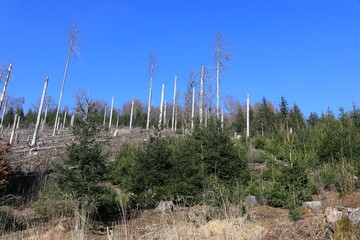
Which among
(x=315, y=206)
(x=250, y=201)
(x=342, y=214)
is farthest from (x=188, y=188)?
(x=342, y=214)

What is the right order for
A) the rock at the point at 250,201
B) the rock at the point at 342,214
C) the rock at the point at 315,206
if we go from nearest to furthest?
the rock at the point at 342,214 < the rock at the point at 315,206 < the rock at the point at 250,201

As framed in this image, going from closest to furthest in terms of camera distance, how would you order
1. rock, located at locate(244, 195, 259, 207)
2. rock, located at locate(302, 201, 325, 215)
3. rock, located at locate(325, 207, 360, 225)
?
rock, located at locate(325, 207, 360, 225)
rock, located at locate(302, 201, 325, 215)
rock, located at locate(244, 195, 259, 207)

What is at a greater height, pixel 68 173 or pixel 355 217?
pixel 68 173

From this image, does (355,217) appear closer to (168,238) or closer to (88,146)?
(168,238)

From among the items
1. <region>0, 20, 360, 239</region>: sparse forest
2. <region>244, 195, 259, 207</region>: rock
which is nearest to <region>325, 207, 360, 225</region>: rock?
<region>0, 20, 360, 239</region>: sparse forest

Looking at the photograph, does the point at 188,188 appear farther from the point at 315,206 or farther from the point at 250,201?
the point at 315,206

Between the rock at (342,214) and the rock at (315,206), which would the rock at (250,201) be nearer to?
the rock at (315,206)

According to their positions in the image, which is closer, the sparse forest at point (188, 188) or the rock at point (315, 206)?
the sparse forest at point (188, 188)

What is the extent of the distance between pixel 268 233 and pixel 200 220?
1.24 meters

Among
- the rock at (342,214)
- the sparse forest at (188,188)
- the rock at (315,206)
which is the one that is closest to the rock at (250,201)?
the sparse forest at (188,188)

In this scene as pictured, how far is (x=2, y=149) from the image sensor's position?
1242cm

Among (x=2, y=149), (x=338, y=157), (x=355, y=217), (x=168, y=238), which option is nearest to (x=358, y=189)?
(x=338, y=157)

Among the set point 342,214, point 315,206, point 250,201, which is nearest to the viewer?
point 342,214

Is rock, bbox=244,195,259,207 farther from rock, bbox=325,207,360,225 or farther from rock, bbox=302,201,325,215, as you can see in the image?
rock, bbox=325,207,360,225
